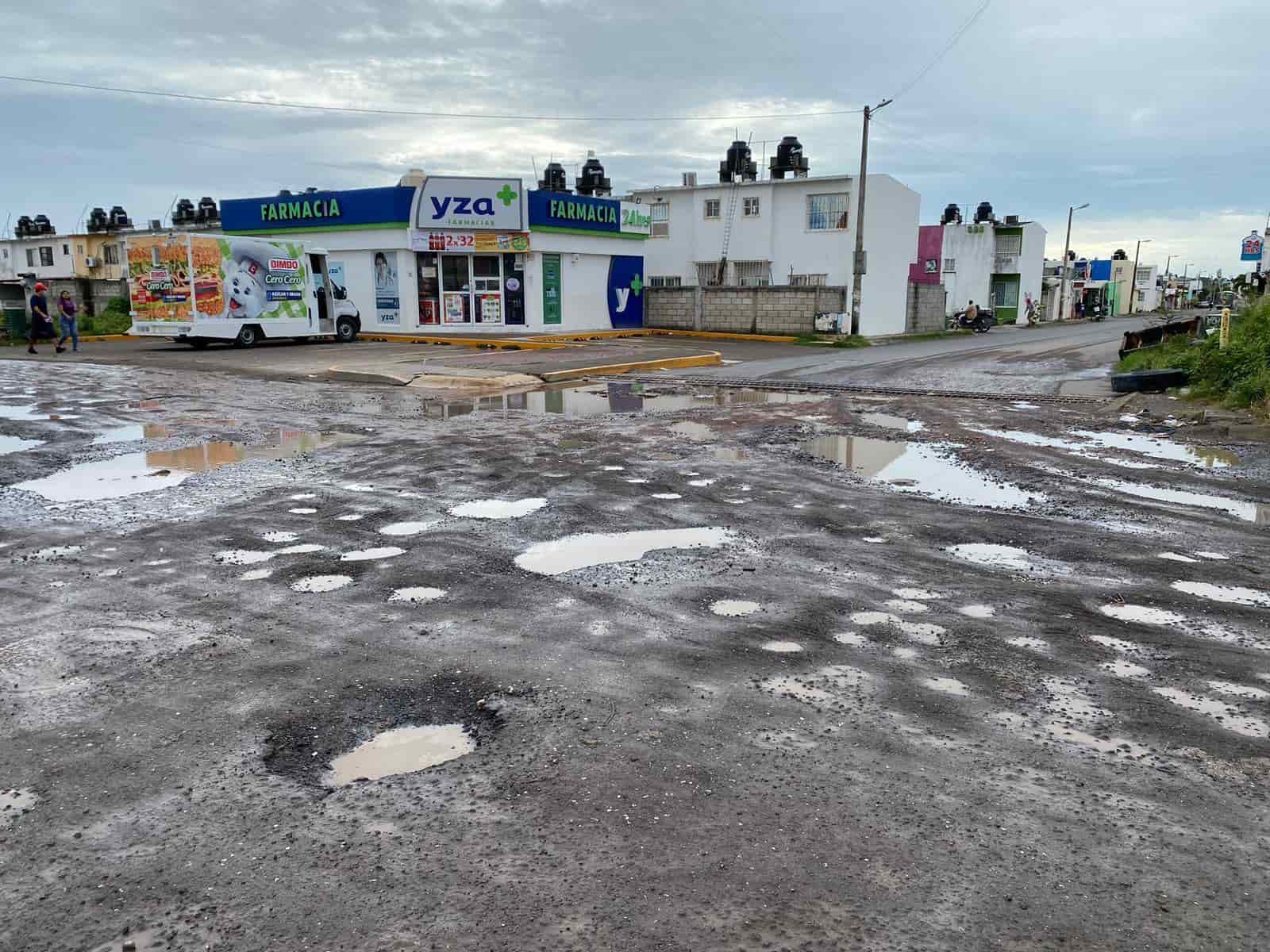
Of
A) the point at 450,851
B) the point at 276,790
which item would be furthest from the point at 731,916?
the point at 276,790

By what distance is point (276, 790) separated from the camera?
11.0 ft

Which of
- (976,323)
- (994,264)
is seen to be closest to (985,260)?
(994,264)

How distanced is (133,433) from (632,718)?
33.4ft

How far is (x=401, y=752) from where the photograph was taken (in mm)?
3635

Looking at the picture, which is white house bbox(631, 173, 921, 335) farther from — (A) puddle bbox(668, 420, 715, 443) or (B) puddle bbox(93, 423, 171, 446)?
(B) puddle bbox(93, 423, 171, 446)

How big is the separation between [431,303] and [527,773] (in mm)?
31965

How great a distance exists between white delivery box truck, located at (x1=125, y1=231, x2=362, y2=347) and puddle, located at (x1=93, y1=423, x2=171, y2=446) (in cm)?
1418

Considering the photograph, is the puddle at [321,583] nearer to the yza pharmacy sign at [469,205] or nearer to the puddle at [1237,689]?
the puddle at [1237,689]

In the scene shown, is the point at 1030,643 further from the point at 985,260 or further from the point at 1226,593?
the point at 985,260

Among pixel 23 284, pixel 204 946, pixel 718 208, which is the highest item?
pixel 718 208

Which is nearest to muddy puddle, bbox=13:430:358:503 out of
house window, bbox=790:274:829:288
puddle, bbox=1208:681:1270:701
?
puddle, bbox=1208:681:1270:701

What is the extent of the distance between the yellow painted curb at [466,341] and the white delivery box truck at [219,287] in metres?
3.73

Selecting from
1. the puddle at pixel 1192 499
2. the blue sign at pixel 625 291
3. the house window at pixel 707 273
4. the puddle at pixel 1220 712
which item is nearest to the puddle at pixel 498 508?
the puddle at pixel 1220 712

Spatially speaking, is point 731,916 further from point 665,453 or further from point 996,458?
point 996,458
